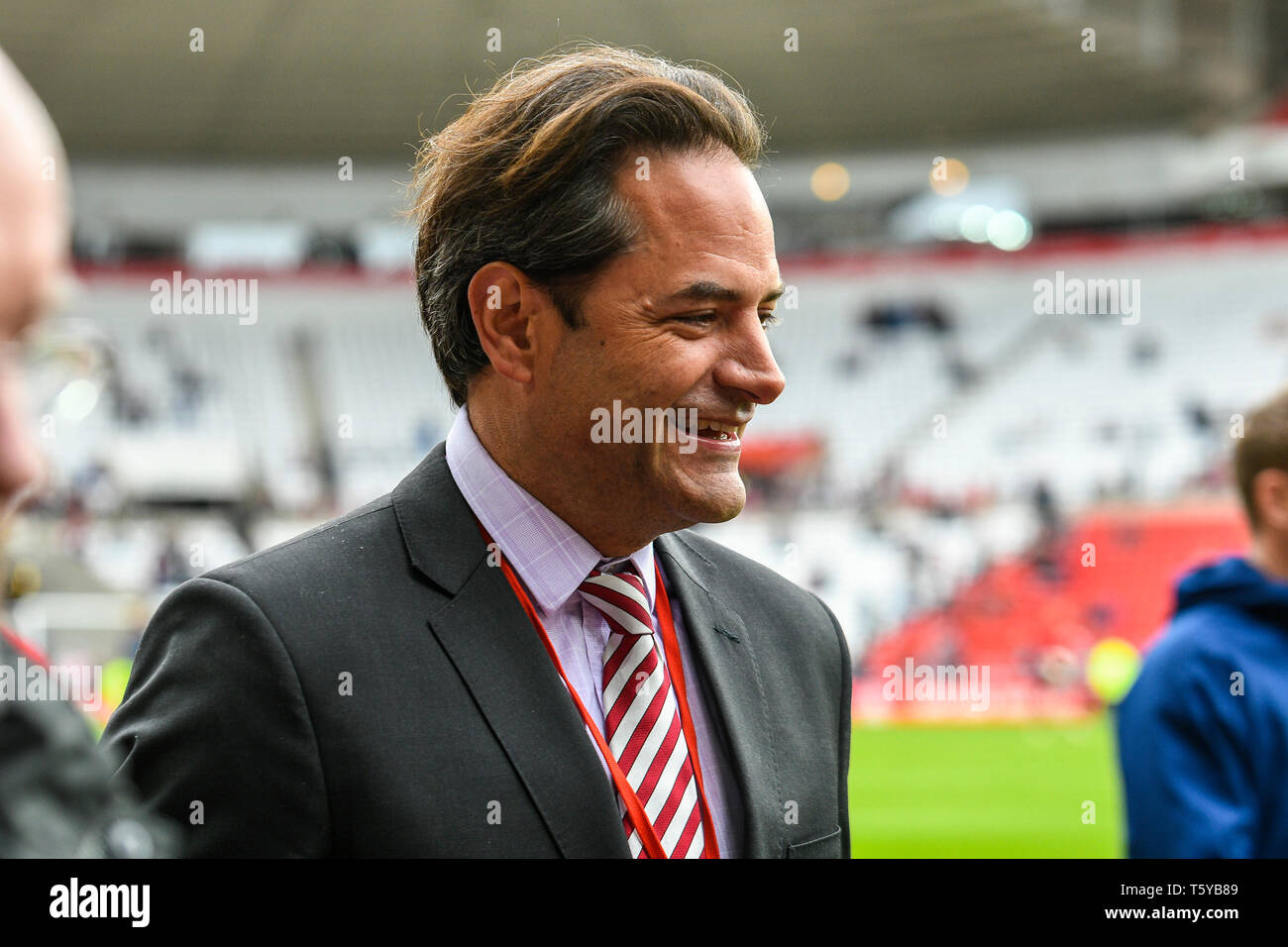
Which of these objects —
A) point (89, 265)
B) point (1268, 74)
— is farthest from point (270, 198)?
point (1268, 74)

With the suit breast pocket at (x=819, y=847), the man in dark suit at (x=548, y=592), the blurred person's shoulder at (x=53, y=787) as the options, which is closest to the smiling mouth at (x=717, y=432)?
the man in dark suit at (x=548, y=592)

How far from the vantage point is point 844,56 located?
19.7 m

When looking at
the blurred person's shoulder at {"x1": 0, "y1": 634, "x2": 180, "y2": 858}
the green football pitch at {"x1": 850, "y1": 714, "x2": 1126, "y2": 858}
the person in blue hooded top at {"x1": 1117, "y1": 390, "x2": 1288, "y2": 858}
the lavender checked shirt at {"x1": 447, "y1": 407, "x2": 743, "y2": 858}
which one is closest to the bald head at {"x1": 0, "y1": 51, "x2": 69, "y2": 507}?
the blurred person's shoulder at {"x1": 0, "y1": 634, "x2": 180, "y2": 858}

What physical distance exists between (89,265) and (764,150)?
25029mm

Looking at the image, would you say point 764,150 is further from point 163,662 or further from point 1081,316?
point 1081,316

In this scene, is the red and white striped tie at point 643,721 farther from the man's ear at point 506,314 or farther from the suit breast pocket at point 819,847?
the man's ear at point 506,314

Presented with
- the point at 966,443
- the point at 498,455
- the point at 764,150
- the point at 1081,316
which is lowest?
the point at 498,455

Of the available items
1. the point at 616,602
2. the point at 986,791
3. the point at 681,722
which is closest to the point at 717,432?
the point at 616,602

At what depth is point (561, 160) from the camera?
67.7 inches

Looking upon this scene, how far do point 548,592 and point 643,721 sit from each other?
8.0 inches

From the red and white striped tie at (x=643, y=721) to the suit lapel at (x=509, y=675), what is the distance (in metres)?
0.08

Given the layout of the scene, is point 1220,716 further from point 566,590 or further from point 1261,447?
point 566,590

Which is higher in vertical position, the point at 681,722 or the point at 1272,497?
the point at 1272,497

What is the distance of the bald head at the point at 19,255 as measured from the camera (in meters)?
0.61
